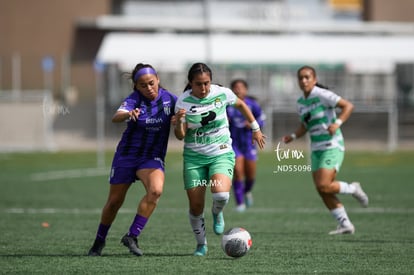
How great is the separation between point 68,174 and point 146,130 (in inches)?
676

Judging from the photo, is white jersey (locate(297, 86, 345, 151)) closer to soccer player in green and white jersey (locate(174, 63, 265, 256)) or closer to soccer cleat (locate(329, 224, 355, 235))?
soccer cleat (locate(329, 224, 355, 235))

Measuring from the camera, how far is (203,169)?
10711 millimetres

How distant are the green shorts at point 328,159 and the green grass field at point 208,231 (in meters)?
0.90

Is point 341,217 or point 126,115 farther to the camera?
point 341,217

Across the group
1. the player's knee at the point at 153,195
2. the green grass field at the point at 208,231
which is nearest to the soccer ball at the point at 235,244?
the green grass field at the point at 208,231

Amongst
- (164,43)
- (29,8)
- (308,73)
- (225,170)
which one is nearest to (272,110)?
(164,43)

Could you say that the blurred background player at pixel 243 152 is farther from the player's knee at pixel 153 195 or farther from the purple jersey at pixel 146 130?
the player's knee at pixel 153 195

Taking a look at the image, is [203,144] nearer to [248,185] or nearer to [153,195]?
[153,195]

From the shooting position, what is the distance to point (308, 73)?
13203 millimetres

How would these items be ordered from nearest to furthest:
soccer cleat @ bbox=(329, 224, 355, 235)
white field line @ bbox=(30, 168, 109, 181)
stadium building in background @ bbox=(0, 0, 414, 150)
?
1. soccer cleat @ bbox=(329, 224, 355, 235)
2. white field line @ bbox=(30, 168, 109, 181)
3. stadium building in background @ bbox=(0, 0, 414, 150)

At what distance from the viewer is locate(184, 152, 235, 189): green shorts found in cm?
1063

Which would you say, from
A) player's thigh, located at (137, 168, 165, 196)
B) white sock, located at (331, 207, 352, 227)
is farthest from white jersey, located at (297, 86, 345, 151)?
player's thigh, located at (137, 168, 165, 196)

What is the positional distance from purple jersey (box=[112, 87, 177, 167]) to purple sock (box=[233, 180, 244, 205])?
6992 millimetres

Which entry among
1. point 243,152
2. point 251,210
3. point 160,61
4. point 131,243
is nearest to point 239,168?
point 243,152
